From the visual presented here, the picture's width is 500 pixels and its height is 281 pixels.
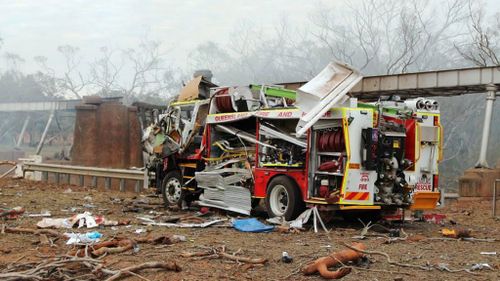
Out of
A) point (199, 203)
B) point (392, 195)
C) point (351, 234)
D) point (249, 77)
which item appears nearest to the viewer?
point (351, 234)

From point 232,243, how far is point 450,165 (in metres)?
39.8

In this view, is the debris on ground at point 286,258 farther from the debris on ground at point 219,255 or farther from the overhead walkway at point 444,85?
the overhead walkway at point 444,85

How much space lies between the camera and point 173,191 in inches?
579

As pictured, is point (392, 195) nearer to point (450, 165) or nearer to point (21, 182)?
point (21, 182)

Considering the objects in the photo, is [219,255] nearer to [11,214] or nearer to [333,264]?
[333,264]

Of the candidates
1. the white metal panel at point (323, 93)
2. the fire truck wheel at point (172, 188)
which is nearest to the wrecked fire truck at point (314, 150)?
the white metal panel at point (323, 93)

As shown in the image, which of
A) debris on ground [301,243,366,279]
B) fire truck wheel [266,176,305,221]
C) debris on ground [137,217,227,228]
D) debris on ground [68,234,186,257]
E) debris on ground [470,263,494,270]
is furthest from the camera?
fire truck wheel [266,176,305,221]

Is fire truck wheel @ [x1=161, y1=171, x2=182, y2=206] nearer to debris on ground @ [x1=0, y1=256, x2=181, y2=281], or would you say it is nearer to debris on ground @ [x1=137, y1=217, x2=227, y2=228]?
debris on ground @ [x1=137, y1=217, x2=227, y2=228]

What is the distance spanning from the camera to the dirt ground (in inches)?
264

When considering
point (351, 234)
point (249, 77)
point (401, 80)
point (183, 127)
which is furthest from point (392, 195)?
point (249, 77)

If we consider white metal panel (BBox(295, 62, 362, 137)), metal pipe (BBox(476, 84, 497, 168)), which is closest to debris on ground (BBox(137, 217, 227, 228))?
white metal panel (BBox(295, 62, 362, 137))

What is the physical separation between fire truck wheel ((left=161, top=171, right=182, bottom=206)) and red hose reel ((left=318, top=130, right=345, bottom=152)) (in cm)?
472

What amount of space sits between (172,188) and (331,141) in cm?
536

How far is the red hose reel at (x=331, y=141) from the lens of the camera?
34.6 ft
